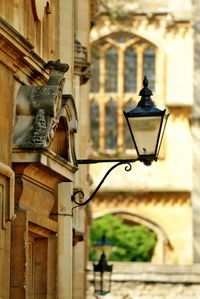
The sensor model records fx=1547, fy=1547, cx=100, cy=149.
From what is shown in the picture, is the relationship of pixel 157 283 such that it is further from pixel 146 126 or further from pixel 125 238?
pixel 146 126

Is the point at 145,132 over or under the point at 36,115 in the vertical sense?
over

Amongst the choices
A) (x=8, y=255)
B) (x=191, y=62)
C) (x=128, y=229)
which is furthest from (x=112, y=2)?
(x=8, y=255)

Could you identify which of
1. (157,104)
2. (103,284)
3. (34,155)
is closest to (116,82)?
(157,104)

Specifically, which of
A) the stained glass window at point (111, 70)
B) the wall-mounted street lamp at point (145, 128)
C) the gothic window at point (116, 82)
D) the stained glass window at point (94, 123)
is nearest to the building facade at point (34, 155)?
the wall-mounted street lamp at point (145, 128)

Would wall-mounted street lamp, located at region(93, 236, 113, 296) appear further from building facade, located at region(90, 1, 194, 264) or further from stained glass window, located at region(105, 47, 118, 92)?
stained glass window, located at region(105, 47, 118, 92)

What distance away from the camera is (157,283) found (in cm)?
3155

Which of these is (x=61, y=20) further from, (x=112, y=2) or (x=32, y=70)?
(x=112, y=2)

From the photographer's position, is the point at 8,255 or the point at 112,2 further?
the point at 112,2

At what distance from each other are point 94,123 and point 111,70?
1752mm

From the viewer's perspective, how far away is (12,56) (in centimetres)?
1000

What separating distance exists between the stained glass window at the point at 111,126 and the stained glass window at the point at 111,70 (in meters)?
0.53

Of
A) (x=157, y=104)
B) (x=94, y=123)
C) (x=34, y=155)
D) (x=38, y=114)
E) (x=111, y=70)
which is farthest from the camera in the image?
(x=111, y=70)

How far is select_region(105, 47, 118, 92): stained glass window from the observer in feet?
157

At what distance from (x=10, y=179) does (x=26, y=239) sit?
1.78ft
